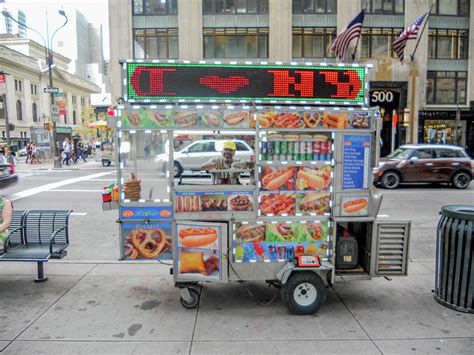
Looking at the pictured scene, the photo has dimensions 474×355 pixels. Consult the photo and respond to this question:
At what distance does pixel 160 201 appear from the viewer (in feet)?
15.3

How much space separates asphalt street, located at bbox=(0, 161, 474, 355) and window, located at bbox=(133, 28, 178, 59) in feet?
84.5

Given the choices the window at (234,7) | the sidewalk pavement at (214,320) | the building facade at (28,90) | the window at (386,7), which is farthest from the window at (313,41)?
the building facade at (28,90)

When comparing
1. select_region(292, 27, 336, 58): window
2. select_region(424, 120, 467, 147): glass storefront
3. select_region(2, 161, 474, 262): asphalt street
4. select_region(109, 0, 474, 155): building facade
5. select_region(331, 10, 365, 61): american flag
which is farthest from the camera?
select_region(424, 120, 467, 147): glass storefront

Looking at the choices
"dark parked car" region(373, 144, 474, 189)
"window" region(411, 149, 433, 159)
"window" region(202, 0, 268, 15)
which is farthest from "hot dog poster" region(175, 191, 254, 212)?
"window" region(202, 0, 268, 15)

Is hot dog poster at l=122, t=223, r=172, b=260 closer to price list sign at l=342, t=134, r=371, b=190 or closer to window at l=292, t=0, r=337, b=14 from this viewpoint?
price list sign at l=342, t=134, r=371, b=190

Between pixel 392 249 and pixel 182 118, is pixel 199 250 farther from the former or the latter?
pixel 392 249

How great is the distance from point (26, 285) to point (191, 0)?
89.8ft

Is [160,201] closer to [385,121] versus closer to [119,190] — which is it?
[119,190]

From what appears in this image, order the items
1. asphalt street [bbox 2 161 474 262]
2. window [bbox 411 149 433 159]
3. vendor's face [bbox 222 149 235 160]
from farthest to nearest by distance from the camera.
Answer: window [bbox 411 149 433 159]
asphalt street [bbox 2 161 474 262]
vendor's face [bbox 222 149 235 160]

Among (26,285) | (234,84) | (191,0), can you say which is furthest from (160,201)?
(191,0)

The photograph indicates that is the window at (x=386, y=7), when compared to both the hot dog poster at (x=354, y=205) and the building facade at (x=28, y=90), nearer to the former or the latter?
the hot dog poster at (x=354, y=205)

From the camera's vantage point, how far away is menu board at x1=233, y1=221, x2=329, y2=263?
4660 millimetres

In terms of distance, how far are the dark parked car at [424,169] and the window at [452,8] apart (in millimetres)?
20256

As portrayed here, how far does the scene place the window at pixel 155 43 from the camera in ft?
97.2
